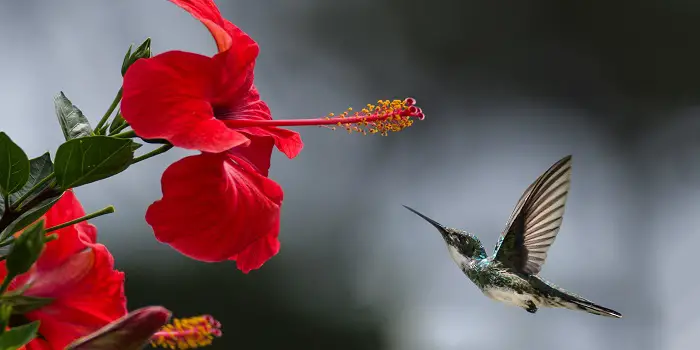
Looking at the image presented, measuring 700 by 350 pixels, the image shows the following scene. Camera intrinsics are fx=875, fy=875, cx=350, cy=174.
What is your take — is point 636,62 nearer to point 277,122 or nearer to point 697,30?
point 697,30

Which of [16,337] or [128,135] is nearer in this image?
[16,337]

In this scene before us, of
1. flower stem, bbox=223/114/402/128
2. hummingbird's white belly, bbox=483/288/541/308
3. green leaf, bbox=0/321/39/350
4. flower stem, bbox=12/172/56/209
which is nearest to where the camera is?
green leaf, bbox=0/321/39/350

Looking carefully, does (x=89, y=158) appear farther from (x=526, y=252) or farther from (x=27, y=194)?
(x=526, y=252)

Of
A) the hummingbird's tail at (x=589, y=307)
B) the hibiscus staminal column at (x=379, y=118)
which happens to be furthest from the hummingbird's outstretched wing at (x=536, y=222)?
the hibiscus staminal column at (x=379, y=118)

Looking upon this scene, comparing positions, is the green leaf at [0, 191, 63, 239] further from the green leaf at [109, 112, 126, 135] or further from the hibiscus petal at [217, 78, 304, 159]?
the hibiscus petal at [217, 78, 304, 159]

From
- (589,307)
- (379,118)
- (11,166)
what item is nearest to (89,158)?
(11,166)

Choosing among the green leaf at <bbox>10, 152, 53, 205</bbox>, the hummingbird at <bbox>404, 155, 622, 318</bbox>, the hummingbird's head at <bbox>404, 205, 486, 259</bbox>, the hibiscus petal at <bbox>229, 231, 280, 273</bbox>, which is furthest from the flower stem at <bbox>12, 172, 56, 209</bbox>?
the hummingbird's head at <bbox>404, 205, 486, 259</bbox>

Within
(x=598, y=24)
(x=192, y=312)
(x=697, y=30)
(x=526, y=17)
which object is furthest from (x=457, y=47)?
(x=192, y=312)

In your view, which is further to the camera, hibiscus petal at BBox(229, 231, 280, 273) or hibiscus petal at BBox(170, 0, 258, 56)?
hibiscus petal at BBox(229, 231, 280, 273)
